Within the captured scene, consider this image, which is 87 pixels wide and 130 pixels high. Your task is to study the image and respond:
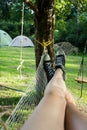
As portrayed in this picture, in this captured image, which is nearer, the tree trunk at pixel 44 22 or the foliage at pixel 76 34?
the tree trunk at pixel 44 22

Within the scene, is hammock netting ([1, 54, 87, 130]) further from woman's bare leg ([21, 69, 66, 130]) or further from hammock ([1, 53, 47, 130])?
woman's bare leg ([21, 69, 66, 130])

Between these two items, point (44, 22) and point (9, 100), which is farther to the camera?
point (9, 100)

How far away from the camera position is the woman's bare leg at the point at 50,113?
1372mm

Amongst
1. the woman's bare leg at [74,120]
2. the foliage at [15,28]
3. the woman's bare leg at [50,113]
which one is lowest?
the foliage at [15,28]

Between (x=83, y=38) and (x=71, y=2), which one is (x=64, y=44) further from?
(x=71, y=2)

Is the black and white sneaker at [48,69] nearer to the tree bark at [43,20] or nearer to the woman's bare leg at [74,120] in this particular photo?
the woman's bare leg at [74,120]

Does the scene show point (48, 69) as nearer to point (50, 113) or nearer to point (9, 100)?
point (50, 113)

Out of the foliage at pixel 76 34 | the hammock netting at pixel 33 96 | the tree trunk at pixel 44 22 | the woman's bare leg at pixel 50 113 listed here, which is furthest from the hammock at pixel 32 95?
the foliage at pixel 76 34

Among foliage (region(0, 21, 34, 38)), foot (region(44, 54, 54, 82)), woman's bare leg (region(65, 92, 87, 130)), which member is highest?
foot (region(44, 54, 54, 82))

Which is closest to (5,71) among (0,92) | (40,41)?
(0,92)

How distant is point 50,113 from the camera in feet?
4.94

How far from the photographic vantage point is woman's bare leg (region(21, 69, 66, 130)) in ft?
4.50

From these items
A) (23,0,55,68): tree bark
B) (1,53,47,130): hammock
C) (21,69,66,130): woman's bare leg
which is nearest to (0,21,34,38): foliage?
(23,0,55,68): tree bark

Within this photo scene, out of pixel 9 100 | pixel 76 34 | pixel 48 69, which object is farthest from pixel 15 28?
pixel 48 69
